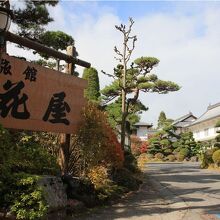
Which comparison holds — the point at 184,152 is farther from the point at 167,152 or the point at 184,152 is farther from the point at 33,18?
the point at 33,18

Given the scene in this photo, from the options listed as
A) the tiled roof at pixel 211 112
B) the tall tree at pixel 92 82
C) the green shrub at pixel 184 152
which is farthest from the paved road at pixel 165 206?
the tiled roof at pixel 211 112

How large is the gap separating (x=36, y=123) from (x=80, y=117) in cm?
183

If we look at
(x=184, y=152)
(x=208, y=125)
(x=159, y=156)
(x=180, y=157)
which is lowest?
(x=180, y=157)

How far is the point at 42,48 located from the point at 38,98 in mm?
1271

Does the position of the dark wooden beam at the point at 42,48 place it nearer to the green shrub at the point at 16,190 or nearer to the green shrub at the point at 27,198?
the green shrub at the point at 16,190

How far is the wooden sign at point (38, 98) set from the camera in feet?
29.2

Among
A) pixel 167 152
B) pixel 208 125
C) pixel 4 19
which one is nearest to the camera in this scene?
pixel 4 19

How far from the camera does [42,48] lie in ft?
33.0

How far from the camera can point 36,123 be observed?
9648 mm

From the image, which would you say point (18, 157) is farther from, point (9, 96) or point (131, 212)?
point (131, 212)

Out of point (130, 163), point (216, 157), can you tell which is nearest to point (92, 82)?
point (216, 157)

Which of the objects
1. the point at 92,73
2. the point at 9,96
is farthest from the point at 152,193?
the point at 92,73

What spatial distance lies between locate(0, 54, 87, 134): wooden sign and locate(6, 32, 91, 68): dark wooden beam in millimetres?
495

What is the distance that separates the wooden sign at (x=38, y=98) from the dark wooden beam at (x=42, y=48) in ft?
1.63
